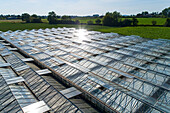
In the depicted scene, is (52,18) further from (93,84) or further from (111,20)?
(93,84)

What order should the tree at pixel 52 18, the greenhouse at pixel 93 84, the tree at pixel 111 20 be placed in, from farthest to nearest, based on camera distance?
1. the tree at pixel 52 18
2. the tree at pixel 111 20
3. the greenhouse at pixel 93 84

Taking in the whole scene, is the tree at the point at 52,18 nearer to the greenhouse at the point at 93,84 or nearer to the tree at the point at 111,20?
the tree at the point at 111,20

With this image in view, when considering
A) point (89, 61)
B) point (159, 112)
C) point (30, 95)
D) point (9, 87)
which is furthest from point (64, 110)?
point (89, 61)

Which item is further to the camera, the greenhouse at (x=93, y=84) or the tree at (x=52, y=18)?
the tree at (x=52, y=18)

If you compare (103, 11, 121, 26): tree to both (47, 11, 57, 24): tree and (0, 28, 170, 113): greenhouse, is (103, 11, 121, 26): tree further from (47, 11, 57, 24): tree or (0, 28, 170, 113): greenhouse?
(0, 28, 170, 113): greenhouse

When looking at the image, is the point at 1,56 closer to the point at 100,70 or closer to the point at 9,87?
the point at 9,87

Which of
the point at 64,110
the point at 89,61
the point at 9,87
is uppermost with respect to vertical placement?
the point at 89,61

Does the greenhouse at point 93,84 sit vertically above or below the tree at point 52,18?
below

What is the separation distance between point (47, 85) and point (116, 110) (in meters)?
15.1

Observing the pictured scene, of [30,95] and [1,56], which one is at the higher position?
[1,56]

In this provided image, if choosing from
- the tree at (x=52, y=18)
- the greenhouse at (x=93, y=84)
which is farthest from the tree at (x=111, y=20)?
the greenhouse at (x=93, y=84)

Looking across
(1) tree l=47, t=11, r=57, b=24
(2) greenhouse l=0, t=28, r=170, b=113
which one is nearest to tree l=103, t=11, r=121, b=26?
A: (1) tree l=47, t=11, r=57, b=24

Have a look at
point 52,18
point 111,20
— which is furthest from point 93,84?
point 52,18

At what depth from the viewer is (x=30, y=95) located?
25031mm
